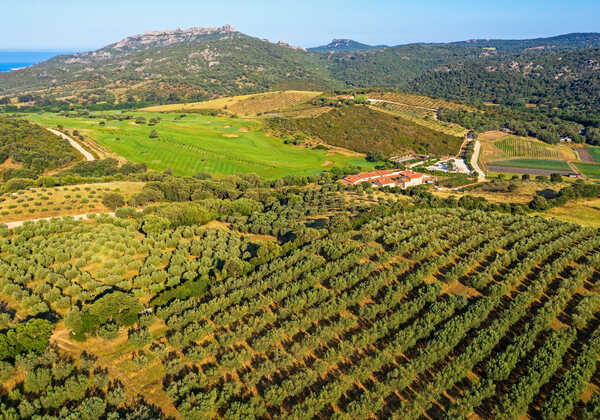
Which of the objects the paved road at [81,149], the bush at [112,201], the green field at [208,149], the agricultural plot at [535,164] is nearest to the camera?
the bush at [112,201]

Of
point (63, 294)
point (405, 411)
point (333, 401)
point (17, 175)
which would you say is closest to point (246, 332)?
point (333, 401)

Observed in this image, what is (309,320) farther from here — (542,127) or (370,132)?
(542,127)

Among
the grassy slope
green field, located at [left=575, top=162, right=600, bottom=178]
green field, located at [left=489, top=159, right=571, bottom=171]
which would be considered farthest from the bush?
green field, located at [left=575, top=162, right=600, bottom=178]

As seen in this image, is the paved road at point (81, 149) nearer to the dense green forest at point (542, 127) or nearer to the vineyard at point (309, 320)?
the vineyard at point (309, 320)

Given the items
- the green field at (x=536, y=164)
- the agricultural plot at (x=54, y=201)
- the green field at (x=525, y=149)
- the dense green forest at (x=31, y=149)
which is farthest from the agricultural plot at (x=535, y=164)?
the dense green forest at (x=31, y=149)

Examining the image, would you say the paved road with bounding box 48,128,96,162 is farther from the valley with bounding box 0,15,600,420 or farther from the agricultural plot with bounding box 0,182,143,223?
the agricultural plot with bounding box 0,182,143,223

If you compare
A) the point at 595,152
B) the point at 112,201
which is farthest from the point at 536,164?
the point at 112,201

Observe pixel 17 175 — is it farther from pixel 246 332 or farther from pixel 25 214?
pixel 246 332
